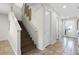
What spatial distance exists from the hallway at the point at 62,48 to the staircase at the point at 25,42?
3.1 inches

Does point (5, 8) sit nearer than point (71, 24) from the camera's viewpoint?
Yes

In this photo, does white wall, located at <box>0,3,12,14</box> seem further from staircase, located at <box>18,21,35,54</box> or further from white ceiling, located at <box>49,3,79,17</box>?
white ceiling, located at <box>49,3,79,17</box>

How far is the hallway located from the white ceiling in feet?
1.48

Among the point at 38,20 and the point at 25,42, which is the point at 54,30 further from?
the point at 25,42

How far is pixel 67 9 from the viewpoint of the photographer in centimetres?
173

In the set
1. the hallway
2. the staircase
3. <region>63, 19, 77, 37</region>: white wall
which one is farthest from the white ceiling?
the staircase

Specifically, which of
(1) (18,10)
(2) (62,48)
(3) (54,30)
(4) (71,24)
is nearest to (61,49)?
(2) (62,48)

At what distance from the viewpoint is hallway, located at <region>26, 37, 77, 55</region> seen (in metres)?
1.73

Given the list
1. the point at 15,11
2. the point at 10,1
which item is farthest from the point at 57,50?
the point at 10,1

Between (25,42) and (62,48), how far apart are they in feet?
2.22

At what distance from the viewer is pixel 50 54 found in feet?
5.73
